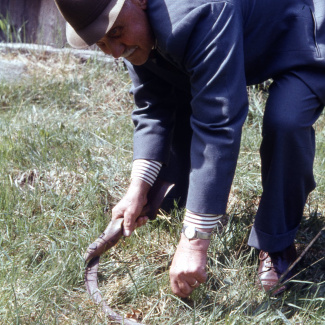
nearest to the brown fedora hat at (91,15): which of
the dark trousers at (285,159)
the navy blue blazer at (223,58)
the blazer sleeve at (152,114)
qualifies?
the navy blue blazer at (223,58)

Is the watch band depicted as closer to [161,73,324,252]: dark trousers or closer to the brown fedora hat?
[161,73,324,252]: dark trousers

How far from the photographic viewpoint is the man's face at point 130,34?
2.09 meters

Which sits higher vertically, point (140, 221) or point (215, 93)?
point (215, 93)

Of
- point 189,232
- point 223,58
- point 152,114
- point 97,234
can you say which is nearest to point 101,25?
point 223,58

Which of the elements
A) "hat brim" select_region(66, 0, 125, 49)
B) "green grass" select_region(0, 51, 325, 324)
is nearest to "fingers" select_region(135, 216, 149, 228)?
"green grass" select_region(0, 51, 325, 324)

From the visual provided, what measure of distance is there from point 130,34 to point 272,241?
1.05 meters

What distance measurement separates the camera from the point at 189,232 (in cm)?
218

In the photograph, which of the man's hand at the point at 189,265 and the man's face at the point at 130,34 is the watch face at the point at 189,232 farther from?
the man's face at the point at 130,34

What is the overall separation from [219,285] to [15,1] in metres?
3.28

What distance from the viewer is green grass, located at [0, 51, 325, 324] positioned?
2.39 metres

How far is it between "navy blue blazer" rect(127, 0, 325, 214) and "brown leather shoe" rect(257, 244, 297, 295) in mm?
535

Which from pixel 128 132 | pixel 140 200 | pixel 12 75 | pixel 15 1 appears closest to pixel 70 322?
pixel 140 200

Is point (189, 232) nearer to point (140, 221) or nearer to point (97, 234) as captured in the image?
point (140, 221)

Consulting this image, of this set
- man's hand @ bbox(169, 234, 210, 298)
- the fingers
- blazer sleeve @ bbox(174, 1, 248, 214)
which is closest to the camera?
blazer sleeve @ bbox(174, 1, 248, 214)
